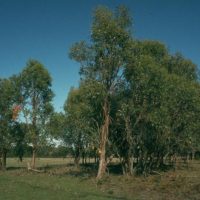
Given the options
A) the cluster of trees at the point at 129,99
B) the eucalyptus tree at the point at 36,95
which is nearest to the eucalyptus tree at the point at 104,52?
the cluster of trees at the point at 129,99

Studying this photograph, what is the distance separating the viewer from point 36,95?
87.8 metres

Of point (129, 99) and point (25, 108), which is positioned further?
point (25, 108)

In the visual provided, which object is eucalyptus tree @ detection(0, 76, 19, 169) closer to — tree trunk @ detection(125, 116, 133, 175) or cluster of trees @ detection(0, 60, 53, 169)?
cluster of trees @ detection(0, 60, 53, 169)

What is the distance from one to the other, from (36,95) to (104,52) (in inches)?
1325

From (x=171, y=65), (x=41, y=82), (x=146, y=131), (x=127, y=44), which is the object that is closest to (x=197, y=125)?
(x=146, y=131)

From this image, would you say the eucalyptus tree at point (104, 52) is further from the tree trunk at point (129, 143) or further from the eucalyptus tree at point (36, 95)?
the eucalyptus tree at point (36, 95)

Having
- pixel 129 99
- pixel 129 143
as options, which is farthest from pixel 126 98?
pixel 129 143

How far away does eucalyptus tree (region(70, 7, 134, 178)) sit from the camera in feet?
187

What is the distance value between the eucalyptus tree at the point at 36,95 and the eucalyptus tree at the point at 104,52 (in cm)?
2849

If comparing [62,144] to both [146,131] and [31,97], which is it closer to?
[31,97]

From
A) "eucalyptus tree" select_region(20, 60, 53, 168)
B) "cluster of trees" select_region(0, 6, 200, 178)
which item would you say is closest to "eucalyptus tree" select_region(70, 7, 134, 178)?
"cluster of trees" select_region(0, 6, 200, 178)

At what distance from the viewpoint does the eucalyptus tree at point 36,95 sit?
281ft

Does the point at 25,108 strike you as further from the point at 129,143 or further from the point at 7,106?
the point at 129,143

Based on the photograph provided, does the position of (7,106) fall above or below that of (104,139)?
above
